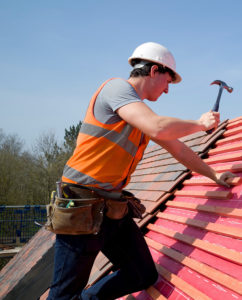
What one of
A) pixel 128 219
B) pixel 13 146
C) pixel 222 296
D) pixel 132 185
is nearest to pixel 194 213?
pixel 128 219

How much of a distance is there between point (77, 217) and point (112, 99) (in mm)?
797

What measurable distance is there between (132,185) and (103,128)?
10.2ft

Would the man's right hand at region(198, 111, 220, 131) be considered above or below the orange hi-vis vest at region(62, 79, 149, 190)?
above

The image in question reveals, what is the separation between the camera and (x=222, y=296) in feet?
5.30

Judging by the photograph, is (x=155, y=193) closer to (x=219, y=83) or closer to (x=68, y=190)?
(x=219, y=83)

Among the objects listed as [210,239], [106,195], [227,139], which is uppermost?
[227,139]

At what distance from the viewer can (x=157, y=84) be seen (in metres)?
2.07

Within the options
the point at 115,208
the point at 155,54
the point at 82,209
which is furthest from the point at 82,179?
the point at 155,54

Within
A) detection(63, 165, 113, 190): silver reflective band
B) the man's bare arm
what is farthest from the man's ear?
detection(63, 165, 113, 190): silver reflective band

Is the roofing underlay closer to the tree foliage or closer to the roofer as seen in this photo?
the roofer

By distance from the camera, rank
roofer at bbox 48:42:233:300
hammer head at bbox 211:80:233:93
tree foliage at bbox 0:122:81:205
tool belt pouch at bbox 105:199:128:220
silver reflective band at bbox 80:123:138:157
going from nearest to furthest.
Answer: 1. roofer at bbox 48:42:233:300
2. silver reflective band at bbox 80:123:138:157
3. tool belt pouch at bbox 105:199:128:220
4. hammer head at bbox 211:80:233:93
5. tree foliage at bbox 0:122:81:205

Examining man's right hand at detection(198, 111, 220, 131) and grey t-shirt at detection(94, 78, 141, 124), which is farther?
man's right hand at detection(198, 111, 220, 131)

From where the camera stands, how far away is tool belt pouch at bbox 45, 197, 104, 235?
1812 millimetres

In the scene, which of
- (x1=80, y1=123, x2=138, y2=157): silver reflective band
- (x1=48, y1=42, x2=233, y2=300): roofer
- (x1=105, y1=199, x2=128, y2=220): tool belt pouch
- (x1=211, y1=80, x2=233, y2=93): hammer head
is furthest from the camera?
(x1=211, y1=80, x2=233, y2=93): hammer head
